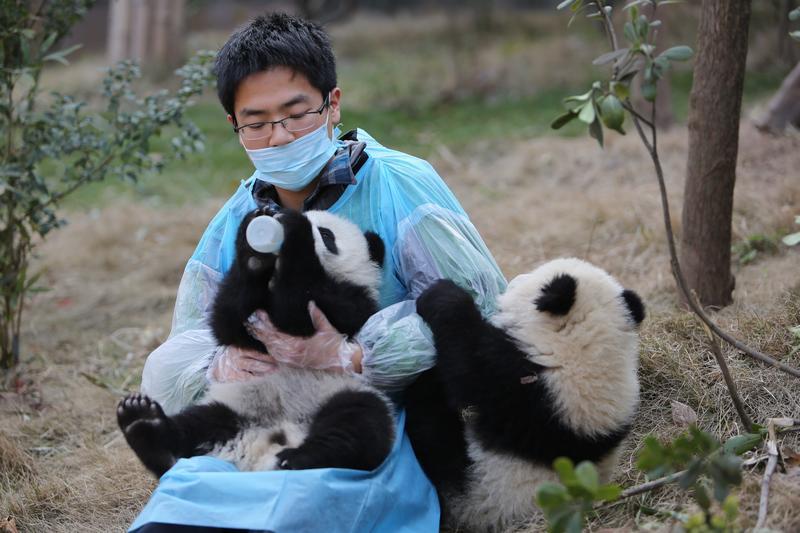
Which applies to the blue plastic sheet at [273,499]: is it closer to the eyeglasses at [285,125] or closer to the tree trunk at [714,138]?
the eyeglasses at [285,125]

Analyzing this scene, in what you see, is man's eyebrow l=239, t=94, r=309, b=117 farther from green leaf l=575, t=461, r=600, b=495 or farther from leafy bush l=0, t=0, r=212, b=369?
green leaf l=575, t=461, r=600, b=495

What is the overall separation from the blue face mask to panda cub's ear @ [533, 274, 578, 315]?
36.9 inches

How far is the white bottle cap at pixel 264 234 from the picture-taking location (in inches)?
110

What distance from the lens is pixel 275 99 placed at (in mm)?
3066

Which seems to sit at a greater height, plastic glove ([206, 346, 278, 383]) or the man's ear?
the man's ear

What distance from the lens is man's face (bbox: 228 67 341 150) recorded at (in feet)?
10.1

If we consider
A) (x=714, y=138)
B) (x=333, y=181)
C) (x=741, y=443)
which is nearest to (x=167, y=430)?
(x=333, y=181)

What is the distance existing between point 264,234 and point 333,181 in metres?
0.44

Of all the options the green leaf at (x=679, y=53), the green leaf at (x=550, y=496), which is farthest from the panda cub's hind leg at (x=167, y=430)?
the green leaf at (x=679, y=53)

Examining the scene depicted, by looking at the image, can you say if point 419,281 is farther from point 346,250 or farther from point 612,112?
point 612,112

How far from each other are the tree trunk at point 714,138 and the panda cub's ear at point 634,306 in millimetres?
1064

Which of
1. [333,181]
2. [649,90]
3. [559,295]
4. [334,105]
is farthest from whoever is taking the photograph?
[334,105]

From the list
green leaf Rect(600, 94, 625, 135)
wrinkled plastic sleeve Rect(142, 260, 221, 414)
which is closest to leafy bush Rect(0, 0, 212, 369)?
wrinkled plastic sleeve Rect(142, 260, 221, 414)

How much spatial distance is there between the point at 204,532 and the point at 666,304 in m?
2.62
